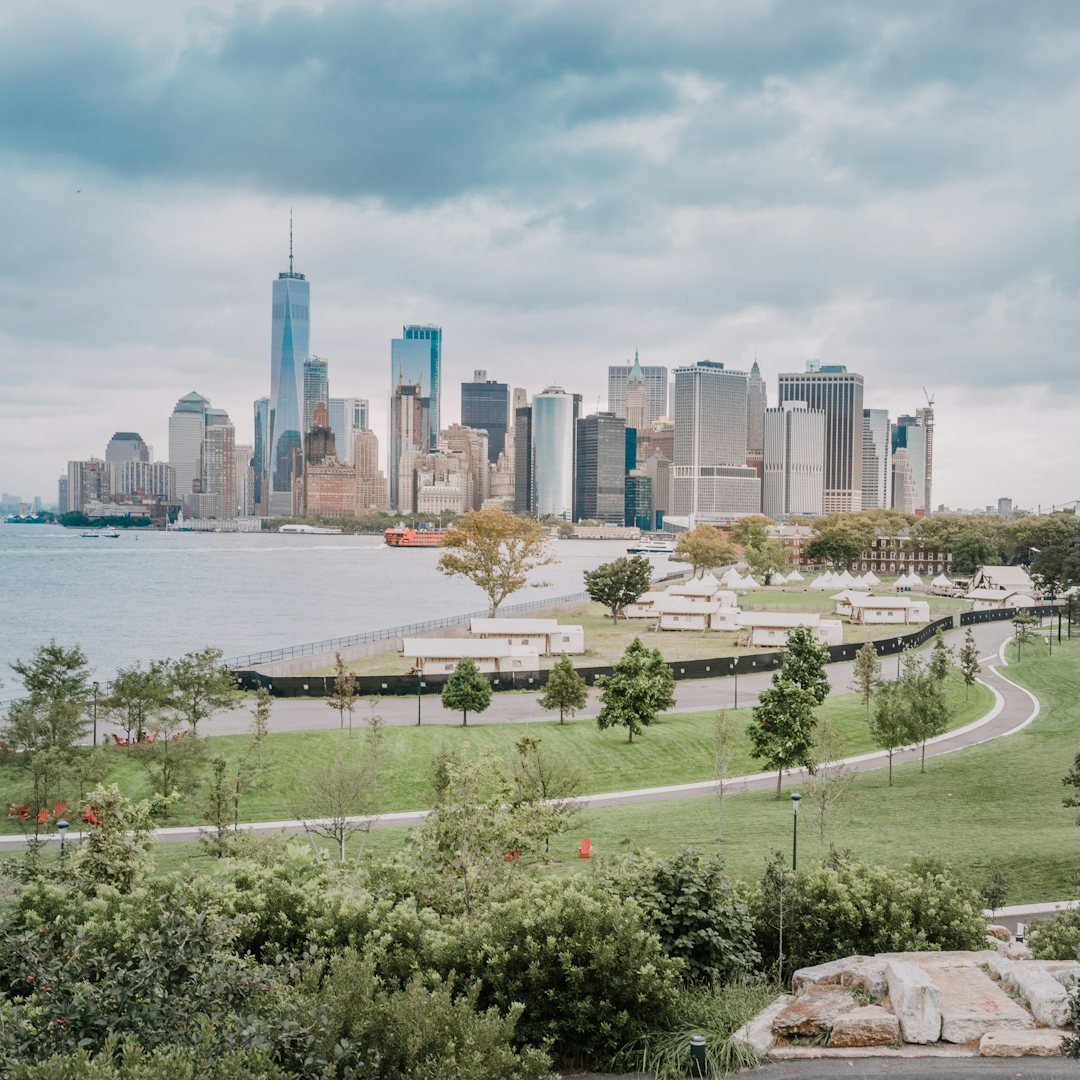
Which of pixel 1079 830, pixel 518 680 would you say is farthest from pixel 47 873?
pixel 518 680

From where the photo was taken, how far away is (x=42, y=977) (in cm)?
860

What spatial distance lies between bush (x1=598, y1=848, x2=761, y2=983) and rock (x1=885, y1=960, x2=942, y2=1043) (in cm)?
236

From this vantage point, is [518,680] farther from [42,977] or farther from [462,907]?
[42,977]

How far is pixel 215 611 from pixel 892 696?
85.5 meters

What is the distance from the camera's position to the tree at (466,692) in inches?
1598

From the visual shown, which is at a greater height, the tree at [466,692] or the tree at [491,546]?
the tree at [491,546]

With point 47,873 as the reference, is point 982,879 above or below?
below

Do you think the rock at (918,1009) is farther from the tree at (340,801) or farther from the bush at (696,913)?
the tree at (340,801)

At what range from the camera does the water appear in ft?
268

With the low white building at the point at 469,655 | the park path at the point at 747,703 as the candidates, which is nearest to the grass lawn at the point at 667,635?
the low white building at the point at 469,655

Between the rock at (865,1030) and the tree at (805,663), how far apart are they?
2902 cm

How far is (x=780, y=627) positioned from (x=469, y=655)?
72.3ft

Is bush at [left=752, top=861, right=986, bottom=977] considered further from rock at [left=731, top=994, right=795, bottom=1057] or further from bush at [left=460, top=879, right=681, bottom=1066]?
bush at [left=460, top=879, right=681, bottom=1066]

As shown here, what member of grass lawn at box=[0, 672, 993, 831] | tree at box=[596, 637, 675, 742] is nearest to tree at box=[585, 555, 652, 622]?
grass lawn at box=[0, 672, 993, 831]
